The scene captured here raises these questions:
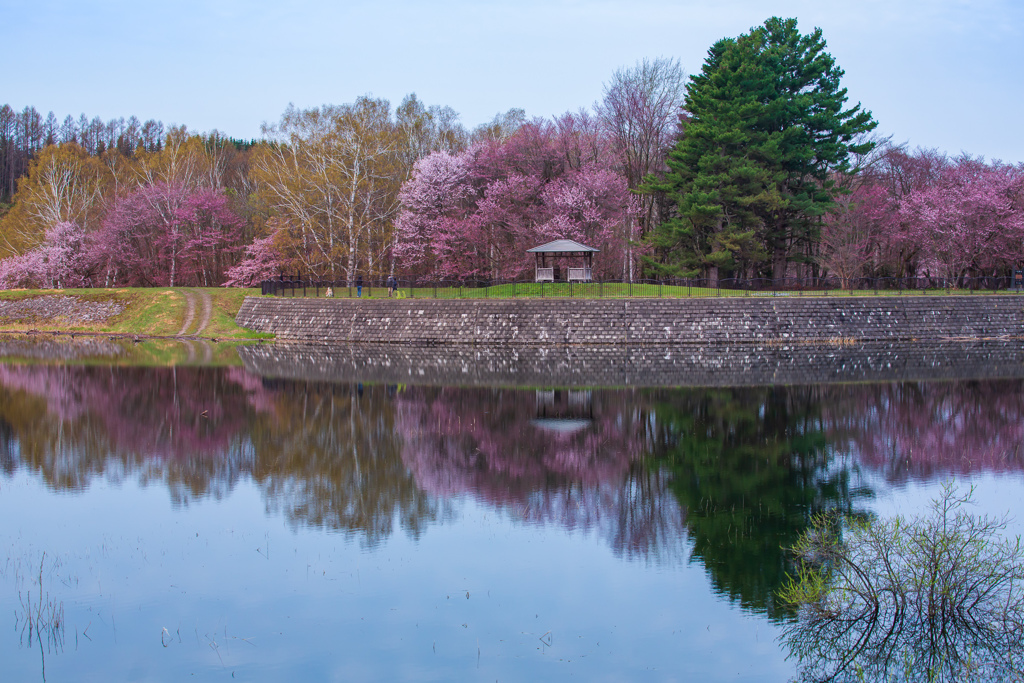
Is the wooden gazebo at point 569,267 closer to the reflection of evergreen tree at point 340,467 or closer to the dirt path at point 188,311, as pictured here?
the reflection of evergreen tree at point 340,467

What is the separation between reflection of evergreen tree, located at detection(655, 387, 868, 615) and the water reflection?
4 cm

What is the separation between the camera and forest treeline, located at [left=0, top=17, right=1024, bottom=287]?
43781mm

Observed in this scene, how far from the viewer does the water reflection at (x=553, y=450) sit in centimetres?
Answer: 1282

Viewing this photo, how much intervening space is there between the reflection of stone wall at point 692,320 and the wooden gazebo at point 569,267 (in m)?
3.96

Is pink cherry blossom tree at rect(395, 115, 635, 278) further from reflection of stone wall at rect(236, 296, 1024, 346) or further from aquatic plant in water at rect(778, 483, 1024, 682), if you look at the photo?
aquatic plant in water at rect(778, 483, 1024, 682)

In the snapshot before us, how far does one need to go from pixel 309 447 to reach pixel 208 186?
5215cm

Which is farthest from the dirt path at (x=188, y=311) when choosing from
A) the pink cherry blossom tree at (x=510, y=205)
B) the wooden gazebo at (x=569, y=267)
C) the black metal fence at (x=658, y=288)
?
the wooden gazebo at (x=569, y=267)

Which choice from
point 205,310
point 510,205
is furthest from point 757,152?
point 205,310

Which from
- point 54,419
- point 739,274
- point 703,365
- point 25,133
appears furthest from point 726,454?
point 25,133

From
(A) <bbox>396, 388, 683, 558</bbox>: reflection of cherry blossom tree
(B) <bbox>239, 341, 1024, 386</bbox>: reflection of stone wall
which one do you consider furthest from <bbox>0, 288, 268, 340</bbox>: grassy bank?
(A) <bbox>396, 388, 683, 558</bbox>: reflection of cherry blossom tree

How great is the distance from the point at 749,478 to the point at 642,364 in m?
16.1

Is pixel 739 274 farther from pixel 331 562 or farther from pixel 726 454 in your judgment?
pixel 331 562

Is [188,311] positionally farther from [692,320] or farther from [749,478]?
[749,478]

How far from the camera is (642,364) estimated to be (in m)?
30.9
